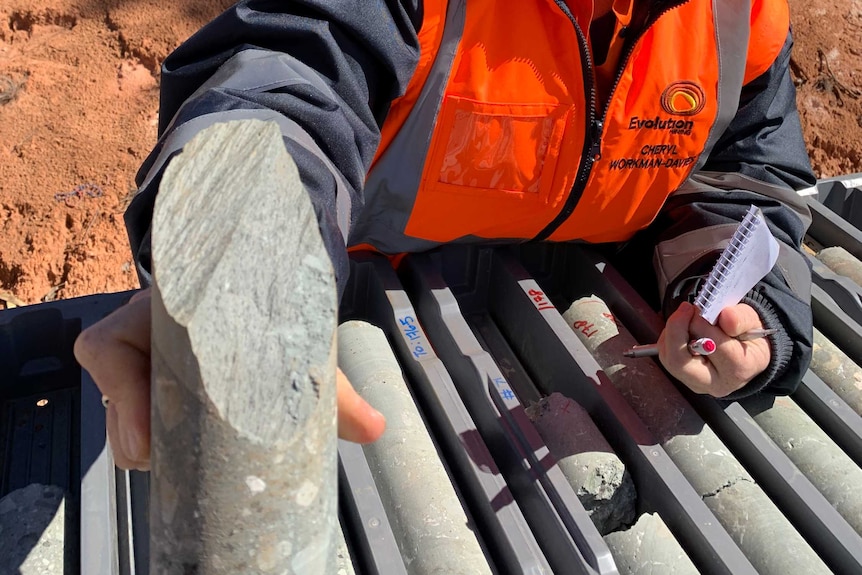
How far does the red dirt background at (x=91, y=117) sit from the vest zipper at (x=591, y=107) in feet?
5.03

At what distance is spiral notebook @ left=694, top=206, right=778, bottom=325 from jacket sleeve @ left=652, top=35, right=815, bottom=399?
117mm

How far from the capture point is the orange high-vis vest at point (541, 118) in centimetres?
137

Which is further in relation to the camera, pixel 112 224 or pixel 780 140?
pixel 112 224

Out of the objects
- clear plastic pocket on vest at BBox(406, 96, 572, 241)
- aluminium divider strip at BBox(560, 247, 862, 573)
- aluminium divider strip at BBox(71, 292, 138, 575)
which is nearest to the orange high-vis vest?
clear plastic pocket on vest at BBox(406, 96, 572, 241)

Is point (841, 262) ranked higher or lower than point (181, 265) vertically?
lower

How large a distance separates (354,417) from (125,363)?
8.5 inches

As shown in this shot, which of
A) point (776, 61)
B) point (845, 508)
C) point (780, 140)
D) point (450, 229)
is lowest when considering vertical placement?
point (845, 508)

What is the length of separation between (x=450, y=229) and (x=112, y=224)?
1434 mm

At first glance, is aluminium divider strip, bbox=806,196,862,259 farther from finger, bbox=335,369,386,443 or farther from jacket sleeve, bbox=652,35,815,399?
finger, bbox=335,369,386,443

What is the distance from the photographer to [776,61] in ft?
5.05

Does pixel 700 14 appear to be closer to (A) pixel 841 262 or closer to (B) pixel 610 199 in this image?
(B) pixel 610 199

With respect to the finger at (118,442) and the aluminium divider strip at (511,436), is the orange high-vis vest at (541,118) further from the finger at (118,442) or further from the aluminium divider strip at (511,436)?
the finger at (118,442)

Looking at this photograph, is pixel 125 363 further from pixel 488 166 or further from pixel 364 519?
pixel 488 166

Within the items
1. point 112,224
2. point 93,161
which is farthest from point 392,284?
point 93,161
